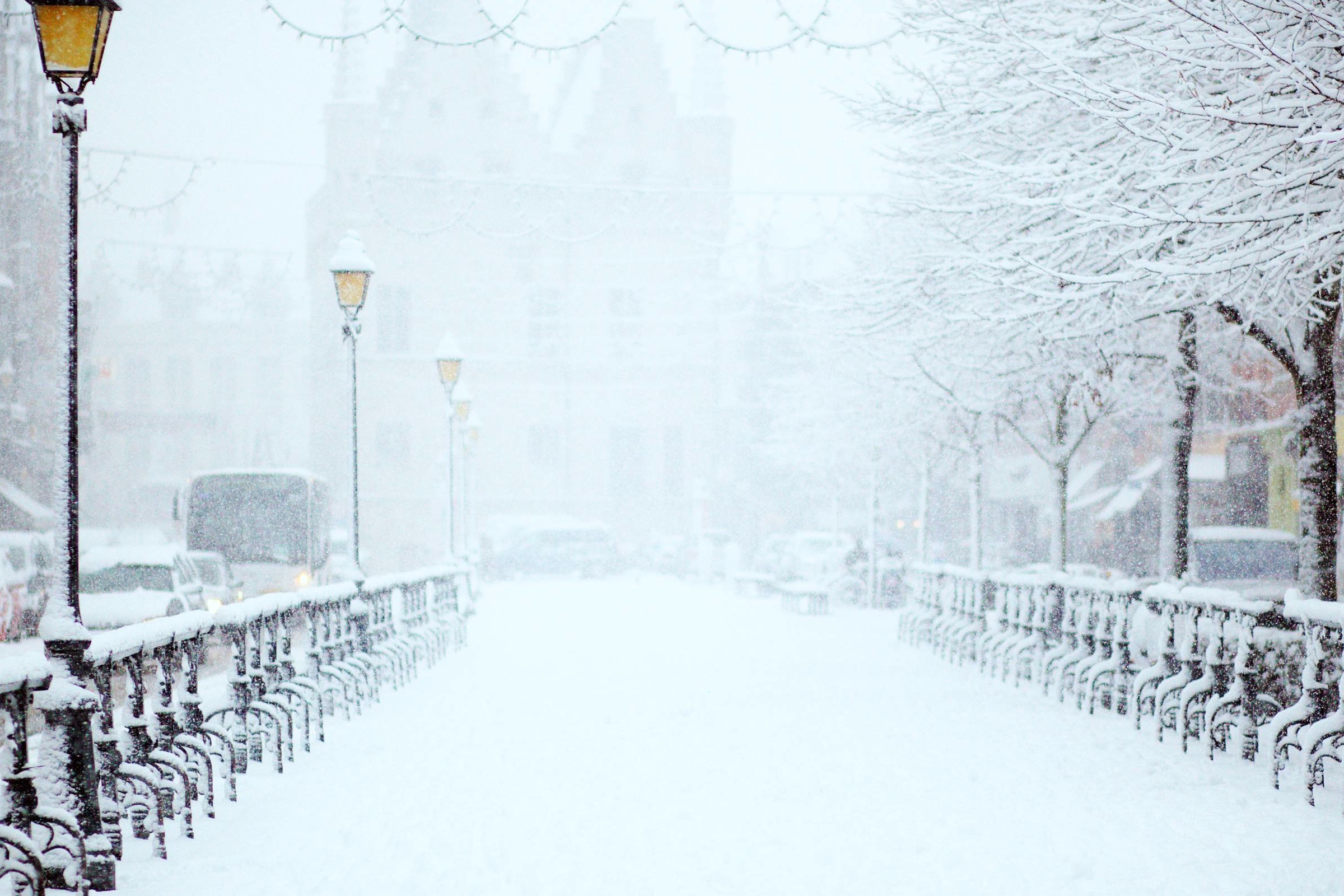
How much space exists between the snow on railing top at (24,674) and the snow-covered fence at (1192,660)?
6706 mm

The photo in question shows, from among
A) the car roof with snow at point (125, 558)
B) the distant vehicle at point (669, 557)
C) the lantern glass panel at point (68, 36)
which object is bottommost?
the distant vehicle at point (669, 557)

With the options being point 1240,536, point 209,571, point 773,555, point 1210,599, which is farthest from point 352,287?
point 773,555

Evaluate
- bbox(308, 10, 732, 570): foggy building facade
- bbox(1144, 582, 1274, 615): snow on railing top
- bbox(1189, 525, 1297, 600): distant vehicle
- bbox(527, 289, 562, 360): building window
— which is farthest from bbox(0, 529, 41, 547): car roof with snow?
bbox(527, 289, 562, 360): building window

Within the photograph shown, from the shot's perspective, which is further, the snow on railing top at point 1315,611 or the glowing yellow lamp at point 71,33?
the snow on railing top at point 1315,611

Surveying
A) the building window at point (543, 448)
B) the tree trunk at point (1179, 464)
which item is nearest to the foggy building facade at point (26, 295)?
the building window at point (543, 448)

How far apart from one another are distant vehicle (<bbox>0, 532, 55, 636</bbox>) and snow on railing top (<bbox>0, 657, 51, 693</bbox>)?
2193 centimetres

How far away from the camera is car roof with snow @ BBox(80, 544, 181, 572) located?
924 inches

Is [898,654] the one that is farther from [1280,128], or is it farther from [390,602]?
[1280,128]

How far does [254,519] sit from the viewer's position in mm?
34562

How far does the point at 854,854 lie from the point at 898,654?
15506 mm

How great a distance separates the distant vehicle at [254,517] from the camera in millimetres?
34469

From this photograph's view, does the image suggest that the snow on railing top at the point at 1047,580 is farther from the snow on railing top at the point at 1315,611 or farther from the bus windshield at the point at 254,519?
the bus windshield at the point at 254,519

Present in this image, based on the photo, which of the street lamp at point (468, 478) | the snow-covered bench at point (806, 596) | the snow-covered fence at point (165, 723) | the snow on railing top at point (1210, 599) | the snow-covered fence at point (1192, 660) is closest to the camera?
the snow-covered fence at point (165, 723)

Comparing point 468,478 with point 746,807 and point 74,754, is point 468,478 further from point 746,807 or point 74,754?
point 74,754
